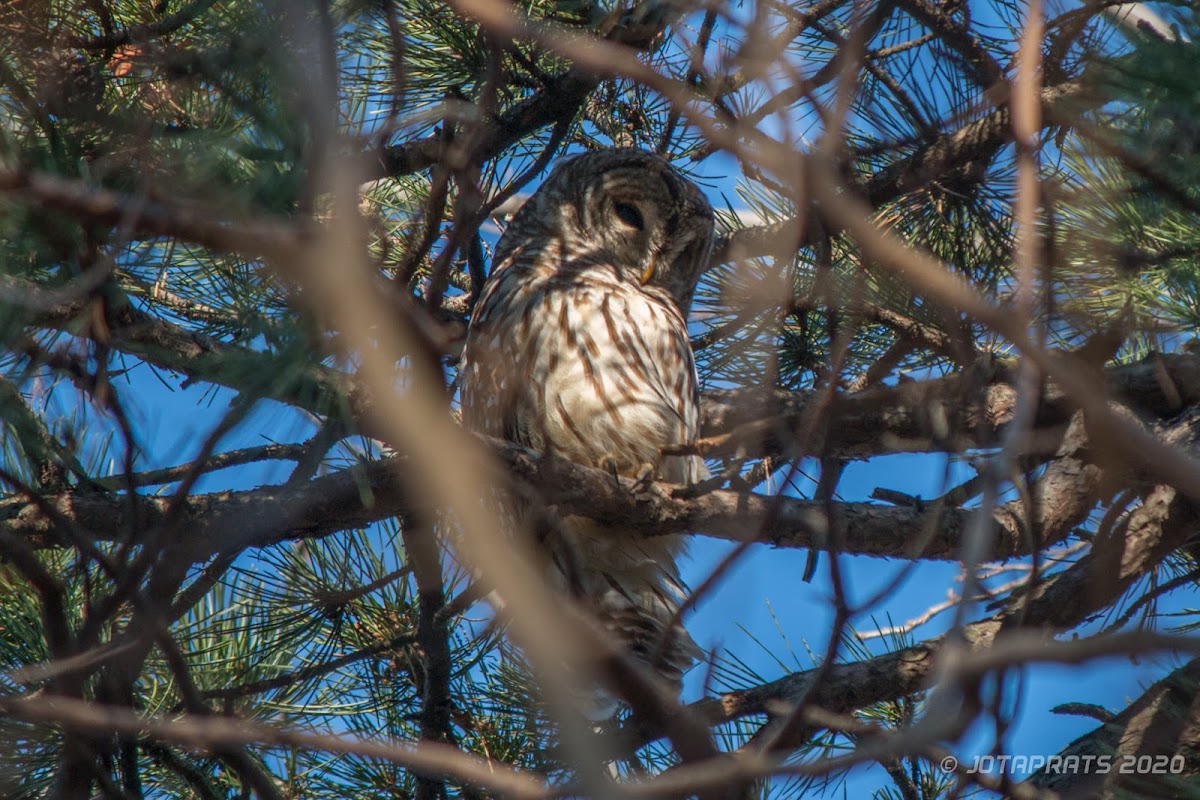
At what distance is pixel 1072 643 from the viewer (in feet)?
3.32

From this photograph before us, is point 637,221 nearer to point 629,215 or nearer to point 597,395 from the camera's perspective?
point 629,215

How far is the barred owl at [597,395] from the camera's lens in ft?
11.2

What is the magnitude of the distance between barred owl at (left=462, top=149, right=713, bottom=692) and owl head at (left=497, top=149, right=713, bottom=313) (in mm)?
156

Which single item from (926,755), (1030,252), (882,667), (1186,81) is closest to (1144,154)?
(1186,81)

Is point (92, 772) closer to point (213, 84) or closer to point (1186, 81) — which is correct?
point (213, 84)

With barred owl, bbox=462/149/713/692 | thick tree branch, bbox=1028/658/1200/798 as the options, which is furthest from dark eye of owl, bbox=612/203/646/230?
thick tree branch, bbox=1028/658/1200/798

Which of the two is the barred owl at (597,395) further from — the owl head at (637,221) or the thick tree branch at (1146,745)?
the thick tree branch at (1146,745)

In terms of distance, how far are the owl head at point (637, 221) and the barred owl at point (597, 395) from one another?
0.16 meters

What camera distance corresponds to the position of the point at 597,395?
3.47m

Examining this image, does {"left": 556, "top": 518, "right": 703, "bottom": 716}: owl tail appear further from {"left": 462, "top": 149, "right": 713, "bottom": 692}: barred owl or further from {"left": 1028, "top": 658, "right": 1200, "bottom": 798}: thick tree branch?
{"left": 1028, "top": 658, "right": 1200, "bottom": 798}: thick tree branch

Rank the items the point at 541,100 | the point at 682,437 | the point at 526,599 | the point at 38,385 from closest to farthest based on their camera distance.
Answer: the point at 526,599 → the point at 38,385 → the point at 541,100 → the point at 682,437

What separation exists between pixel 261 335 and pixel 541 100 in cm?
188

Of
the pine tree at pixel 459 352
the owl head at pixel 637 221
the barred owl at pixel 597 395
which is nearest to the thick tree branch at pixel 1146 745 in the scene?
the pine tree at pixel 459 352

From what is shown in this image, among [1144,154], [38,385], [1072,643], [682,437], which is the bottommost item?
[1072,643]
